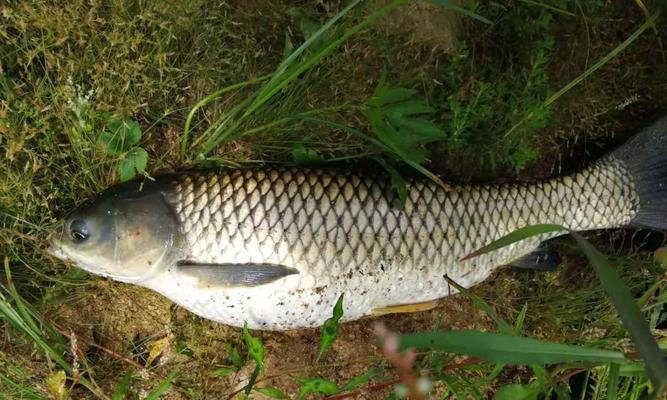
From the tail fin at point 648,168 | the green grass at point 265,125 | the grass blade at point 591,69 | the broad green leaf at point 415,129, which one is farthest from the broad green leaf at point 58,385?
the tail fin at point 648,168

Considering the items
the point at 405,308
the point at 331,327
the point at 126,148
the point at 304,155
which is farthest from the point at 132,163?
the point at 405,308

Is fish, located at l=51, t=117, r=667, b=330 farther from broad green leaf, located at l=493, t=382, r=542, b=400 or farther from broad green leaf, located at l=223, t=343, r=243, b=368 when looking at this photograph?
broad green leaf, located at l=493, t=382, r=542, b=400

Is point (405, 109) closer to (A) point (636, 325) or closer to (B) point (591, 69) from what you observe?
(B) point (591, 69)

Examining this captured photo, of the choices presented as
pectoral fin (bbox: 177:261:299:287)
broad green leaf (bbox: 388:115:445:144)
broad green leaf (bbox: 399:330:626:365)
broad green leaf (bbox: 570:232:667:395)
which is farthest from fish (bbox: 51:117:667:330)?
broad green leaf (bbox: 570:232:667:395)

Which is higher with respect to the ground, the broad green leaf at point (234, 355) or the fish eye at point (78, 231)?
the fish eye at point (78, 231)

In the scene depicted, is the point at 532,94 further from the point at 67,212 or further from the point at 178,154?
the point at 67,212

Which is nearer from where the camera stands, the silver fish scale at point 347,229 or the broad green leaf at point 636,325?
the broad green leaf at point 636,325

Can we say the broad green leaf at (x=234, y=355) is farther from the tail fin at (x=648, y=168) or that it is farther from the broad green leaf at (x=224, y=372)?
the tail fin at (x=648, y=168)
